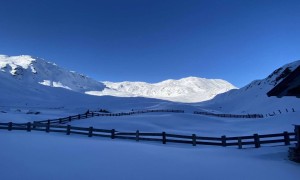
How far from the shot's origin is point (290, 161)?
445 inches

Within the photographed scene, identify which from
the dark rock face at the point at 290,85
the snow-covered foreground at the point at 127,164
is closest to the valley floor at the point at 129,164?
the snow-covered foreground at the point at 127,164

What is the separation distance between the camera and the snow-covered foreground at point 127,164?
9.02m

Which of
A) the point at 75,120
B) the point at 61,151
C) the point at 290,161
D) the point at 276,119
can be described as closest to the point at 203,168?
the point at 290,161

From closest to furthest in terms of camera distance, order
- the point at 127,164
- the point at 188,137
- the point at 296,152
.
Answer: the point at 127,164, the point at 296,152, the point at 188,137

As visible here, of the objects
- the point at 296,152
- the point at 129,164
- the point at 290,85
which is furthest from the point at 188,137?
the point at 290,85

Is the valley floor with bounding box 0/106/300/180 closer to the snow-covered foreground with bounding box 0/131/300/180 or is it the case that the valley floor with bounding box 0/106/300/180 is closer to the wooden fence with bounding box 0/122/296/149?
the snow-covered foreground with bounding box 0/131/300/180

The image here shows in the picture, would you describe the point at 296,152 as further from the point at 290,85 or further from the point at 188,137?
the point at 188,137

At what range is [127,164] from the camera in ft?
34.1

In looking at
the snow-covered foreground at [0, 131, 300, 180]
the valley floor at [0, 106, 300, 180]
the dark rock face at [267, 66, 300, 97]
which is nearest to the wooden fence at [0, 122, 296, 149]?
the valley floor at [0, 106, 300, 180]

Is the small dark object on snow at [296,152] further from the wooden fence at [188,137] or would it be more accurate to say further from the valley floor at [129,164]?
the wooden fence at [188,137]

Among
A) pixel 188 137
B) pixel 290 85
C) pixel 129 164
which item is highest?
pixel 290 85

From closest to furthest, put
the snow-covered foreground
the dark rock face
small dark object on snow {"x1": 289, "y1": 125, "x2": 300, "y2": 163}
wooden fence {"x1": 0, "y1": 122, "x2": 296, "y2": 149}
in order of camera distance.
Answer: the snow-covered foreground, the dark rock face, small dark object on snow {"x1": 289, "y1": 125, "x2": 300, "y2": 163}, wooden fence {"x1": 0, "y1": 122, "x2": 296, "y2": 149}

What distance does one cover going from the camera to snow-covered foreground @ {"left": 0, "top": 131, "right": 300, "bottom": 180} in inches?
355

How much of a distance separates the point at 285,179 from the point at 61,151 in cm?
925
